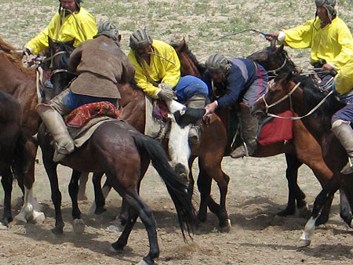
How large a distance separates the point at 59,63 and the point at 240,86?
2.25 m

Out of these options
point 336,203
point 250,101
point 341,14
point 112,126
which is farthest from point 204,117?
point 341,14

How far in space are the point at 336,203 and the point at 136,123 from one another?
322 centimetres

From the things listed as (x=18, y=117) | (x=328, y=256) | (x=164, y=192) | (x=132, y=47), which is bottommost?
(x=164, y=192)

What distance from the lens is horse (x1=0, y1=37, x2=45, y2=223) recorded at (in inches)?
429

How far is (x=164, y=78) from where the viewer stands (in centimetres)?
1046

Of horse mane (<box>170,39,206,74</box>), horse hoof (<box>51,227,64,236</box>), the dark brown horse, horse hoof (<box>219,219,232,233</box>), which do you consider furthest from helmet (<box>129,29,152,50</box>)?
horse hoof (<box>219,219,232,233</box>)

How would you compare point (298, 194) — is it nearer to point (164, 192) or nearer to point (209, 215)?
point (209, 215)

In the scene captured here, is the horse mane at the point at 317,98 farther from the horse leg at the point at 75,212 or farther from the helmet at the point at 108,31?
the horse leg at the point at 75,212

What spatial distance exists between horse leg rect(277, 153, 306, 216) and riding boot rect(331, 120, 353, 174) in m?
2.13

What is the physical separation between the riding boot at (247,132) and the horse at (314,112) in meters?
0.11

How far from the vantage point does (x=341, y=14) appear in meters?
22.8

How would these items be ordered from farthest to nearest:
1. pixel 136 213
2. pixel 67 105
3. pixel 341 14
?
pixel 341 14, pixel 67 105, pixel 136 213

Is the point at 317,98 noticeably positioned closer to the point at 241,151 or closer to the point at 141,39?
the point at 241,151

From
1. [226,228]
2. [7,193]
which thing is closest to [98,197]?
[7,193]
